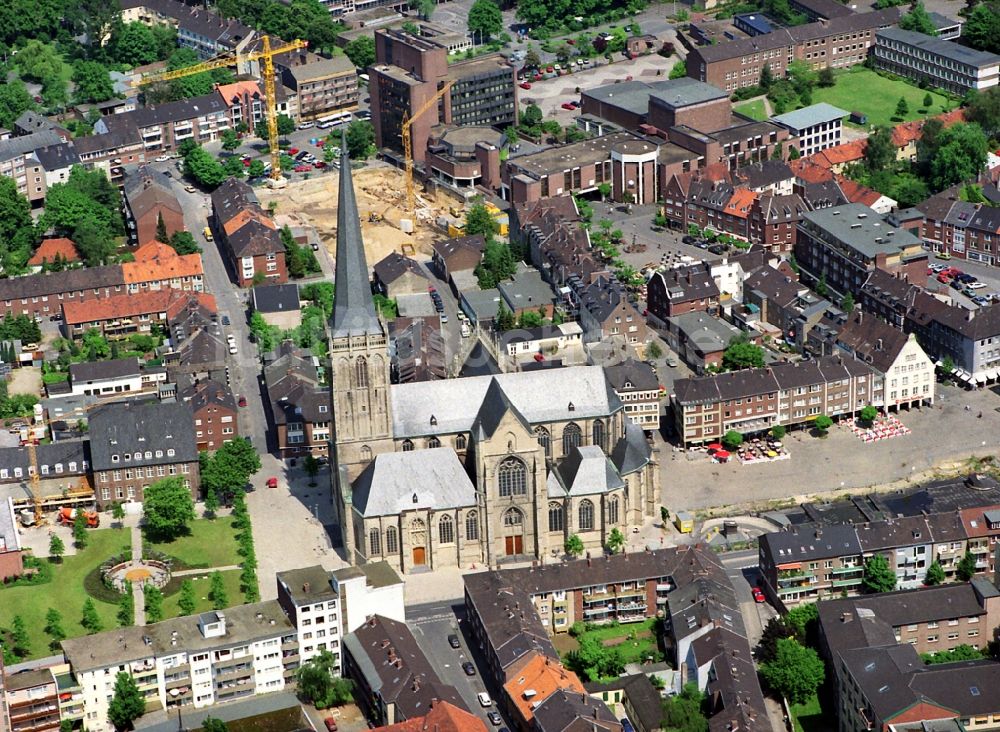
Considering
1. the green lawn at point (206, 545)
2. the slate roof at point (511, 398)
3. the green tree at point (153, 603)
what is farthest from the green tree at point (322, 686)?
the slate roof at point (511, 398)

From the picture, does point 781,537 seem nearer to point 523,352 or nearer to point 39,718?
point 523,352

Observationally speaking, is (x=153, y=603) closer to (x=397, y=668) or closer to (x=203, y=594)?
(x=203, y=594)

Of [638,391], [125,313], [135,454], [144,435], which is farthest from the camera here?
[125,313]

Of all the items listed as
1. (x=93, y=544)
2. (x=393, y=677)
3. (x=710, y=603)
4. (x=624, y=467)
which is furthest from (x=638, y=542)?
(x=93, y=544)

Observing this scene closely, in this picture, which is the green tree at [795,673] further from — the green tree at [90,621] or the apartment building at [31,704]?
the green tree at [90,621]

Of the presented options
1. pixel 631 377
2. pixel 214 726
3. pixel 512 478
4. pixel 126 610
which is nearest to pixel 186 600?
pixel 126 610

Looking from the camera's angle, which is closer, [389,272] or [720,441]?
[720,441]
